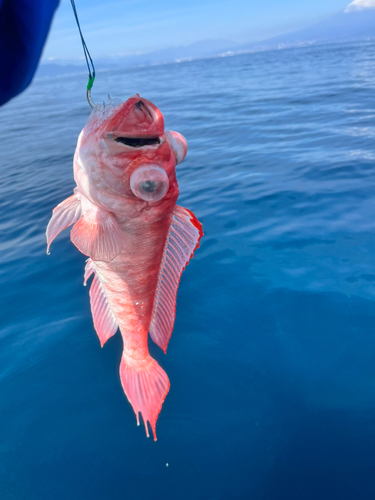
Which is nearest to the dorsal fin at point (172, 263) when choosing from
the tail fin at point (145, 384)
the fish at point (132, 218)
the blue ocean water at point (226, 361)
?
the fish at point (132, 218)

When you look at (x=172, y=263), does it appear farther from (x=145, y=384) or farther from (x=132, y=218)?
(x=145, y=384)

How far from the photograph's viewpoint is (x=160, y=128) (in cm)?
174

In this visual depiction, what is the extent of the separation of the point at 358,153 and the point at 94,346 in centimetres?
758

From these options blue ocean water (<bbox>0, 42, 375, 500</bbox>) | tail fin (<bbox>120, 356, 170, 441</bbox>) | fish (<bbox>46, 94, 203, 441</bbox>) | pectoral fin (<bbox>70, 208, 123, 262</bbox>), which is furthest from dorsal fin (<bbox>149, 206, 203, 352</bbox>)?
blue ocean water (<bbox>0, 42, 375, 500</bbox>)

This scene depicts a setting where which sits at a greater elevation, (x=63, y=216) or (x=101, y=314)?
(x=63, y=216)

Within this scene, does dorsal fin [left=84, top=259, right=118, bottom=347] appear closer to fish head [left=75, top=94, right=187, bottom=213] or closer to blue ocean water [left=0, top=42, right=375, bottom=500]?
fish head [left=75, top=94, right=187, bottom=213]

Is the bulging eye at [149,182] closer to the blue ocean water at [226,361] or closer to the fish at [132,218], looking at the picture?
the fish at [132,218]

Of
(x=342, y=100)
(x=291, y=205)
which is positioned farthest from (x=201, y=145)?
(x=342, y=100)

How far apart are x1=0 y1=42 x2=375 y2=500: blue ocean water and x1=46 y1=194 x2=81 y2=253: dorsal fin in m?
2.12

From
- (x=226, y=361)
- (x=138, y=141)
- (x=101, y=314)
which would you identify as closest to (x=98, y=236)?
(x=138, y=141)

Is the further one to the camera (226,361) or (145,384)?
(226,361)

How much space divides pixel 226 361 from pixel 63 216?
253 centimetres

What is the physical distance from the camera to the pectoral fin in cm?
185

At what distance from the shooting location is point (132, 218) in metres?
1.99
